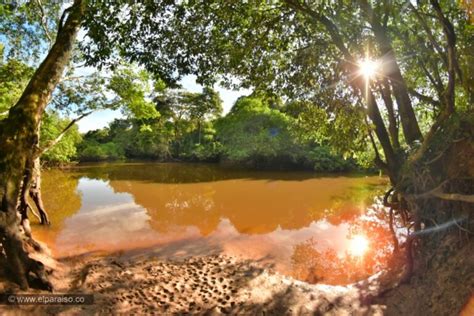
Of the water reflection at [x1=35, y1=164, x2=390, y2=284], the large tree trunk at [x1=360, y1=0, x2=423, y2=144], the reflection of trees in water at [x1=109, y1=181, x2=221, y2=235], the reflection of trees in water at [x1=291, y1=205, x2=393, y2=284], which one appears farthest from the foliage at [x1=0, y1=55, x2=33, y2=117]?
the large tree trunk at [x1=360, y1=0, x2=423, y2=144]

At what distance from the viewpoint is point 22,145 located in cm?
480

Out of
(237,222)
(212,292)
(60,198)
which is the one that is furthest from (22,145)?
(60,198)

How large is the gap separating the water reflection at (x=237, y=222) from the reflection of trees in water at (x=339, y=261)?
0.02 meters

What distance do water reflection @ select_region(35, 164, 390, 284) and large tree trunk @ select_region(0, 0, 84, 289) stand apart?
118 inches

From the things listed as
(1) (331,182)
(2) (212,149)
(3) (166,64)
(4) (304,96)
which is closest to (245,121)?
(2) (212,149)

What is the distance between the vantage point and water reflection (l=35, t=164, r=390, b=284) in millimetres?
7328

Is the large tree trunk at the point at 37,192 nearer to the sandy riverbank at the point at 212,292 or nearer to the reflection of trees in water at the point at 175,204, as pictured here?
the reflection of trees in water at the point at 175,204

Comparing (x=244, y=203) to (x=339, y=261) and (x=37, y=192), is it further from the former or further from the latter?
(x=37, y=192)

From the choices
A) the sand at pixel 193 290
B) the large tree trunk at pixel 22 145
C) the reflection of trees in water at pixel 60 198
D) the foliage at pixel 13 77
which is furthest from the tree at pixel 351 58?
the reflection of trees in water at pixel 60 198

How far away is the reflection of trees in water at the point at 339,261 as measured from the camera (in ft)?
20.4

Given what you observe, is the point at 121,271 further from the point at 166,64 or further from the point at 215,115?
the point at 215,115

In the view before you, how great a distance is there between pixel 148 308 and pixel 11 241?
6.96ft

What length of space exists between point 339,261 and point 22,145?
658cm

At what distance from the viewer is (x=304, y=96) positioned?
741 centimetres
